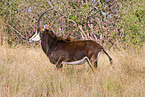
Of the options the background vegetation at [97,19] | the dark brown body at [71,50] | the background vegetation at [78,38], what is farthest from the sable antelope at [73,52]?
the background vegetation at [97,19]

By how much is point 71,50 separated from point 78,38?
3.81 metres

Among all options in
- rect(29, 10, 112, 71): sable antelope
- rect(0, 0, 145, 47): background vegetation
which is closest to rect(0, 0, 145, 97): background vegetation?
rect(0, 0, 145, 47): background vegetation

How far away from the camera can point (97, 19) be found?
7391mm

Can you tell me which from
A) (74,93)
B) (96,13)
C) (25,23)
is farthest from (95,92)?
(25,23)

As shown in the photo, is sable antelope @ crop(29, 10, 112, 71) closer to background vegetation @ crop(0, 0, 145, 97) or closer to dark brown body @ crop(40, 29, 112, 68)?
dark brown body @ crop(40, 29, 112, 68)

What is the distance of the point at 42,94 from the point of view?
3.22 metres

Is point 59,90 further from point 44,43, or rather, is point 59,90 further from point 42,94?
point 44,43

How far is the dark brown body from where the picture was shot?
4113mm

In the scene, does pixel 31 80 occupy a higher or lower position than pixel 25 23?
lower

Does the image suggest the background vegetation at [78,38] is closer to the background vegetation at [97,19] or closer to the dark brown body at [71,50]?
the background vegetation at [97,19]

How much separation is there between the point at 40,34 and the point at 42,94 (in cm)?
161

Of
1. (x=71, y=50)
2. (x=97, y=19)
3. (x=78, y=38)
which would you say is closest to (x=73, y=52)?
(x=71, y=50)

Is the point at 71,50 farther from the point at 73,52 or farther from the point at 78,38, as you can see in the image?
the point at 78,38

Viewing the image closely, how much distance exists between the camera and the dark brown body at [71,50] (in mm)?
4113
